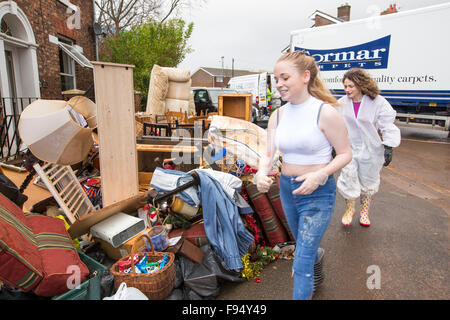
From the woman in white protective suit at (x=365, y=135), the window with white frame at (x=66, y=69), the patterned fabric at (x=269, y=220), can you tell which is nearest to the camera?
the patterned fabric at (x=269, y=220)

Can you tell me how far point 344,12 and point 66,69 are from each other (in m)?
20.7

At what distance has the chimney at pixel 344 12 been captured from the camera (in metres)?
21.8

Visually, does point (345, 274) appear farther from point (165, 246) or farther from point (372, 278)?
point (165, 246)

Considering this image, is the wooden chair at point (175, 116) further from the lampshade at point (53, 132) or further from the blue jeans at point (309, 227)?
the blue jeans at point (309, 227)

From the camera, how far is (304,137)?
1.72 meters

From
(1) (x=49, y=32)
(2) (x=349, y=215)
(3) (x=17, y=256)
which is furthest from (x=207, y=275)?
(1) (x=49, y=32)

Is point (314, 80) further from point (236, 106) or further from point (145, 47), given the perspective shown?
point (145, 47)

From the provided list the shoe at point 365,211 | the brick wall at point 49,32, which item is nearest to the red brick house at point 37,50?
the brick wall at point 49,32

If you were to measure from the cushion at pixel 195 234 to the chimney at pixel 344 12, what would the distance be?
2429 centimetres

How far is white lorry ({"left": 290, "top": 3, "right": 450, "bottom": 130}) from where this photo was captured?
30.8 ft

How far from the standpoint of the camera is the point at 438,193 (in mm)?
4773

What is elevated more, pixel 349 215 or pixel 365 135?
pixel 365 135

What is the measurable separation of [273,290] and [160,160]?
2.93 m

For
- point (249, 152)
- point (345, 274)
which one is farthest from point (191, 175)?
point (345, 274)
